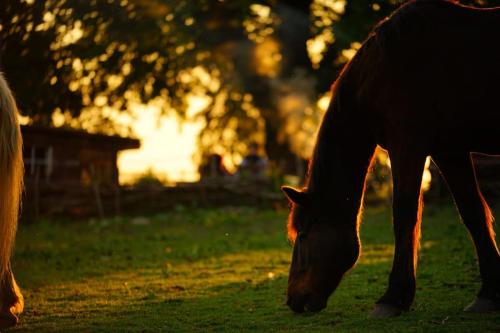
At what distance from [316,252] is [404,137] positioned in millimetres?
999

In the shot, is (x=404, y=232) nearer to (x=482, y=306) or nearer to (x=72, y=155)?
(x=482, y=306)

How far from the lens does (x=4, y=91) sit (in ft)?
15.8

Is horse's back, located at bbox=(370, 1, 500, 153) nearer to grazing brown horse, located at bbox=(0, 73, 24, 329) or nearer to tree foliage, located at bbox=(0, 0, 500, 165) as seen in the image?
grazing brown horse, located at bbox=(0, 73, 24, 329)

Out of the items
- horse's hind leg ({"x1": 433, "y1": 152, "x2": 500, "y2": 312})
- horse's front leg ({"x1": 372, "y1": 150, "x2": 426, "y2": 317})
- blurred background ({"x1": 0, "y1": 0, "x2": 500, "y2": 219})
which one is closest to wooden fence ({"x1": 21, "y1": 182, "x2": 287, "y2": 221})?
blurred background ({"x1": 0, "y1": 0, "x2": 500, "y2": 219})

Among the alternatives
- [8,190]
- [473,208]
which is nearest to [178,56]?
[473,208]

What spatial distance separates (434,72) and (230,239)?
23.8 feet

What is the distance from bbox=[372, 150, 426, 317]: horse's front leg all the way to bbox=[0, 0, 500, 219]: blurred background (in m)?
9.59

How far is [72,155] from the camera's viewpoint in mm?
20328

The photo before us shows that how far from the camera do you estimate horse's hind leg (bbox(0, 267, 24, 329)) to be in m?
4.82

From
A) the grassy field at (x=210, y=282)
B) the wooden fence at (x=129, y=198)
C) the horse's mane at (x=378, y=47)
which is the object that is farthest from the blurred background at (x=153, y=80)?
the horse's mane at (x=378, y=47)

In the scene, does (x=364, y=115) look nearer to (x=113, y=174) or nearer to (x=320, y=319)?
(x=320, y=319)

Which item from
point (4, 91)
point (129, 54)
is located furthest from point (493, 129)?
point (129, 54)

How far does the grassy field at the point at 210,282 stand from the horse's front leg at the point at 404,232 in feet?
0.40

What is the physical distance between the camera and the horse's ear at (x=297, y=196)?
5129 mm
